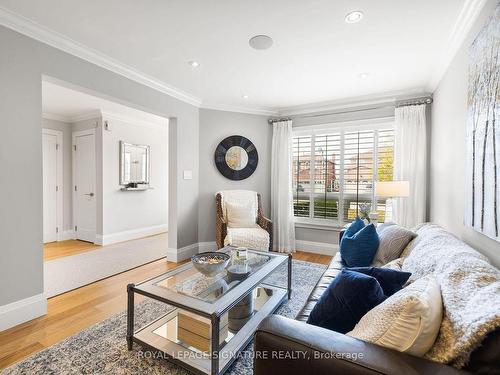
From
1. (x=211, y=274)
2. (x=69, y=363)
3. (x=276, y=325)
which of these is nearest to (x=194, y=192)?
(x=211, y=274)

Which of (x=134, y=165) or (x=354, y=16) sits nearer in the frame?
(x=354, y=16)

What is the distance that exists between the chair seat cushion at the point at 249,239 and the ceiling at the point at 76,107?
252 centimetres

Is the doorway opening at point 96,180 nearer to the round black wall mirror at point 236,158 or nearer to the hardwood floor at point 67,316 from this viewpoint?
the hardwood floor at point 67,316

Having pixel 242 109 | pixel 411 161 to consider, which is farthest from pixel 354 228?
pixel 242 109

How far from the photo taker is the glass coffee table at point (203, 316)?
58.3 inches

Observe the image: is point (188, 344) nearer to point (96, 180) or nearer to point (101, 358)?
point (101, 358)

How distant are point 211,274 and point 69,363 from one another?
1.06 meters

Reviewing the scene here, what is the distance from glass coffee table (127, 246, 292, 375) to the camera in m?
1.48

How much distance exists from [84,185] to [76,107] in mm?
1482

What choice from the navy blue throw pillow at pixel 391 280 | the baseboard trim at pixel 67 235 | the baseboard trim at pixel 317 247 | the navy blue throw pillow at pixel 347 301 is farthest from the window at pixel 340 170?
the baseboard trim at pixel 67 235

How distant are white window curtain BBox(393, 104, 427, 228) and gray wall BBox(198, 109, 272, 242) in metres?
2.01

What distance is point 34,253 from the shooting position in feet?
7.14

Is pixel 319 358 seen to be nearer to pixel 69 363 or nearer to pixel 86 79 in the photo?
pixel 69 363

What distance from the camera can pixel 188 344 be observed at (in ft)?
5.53
